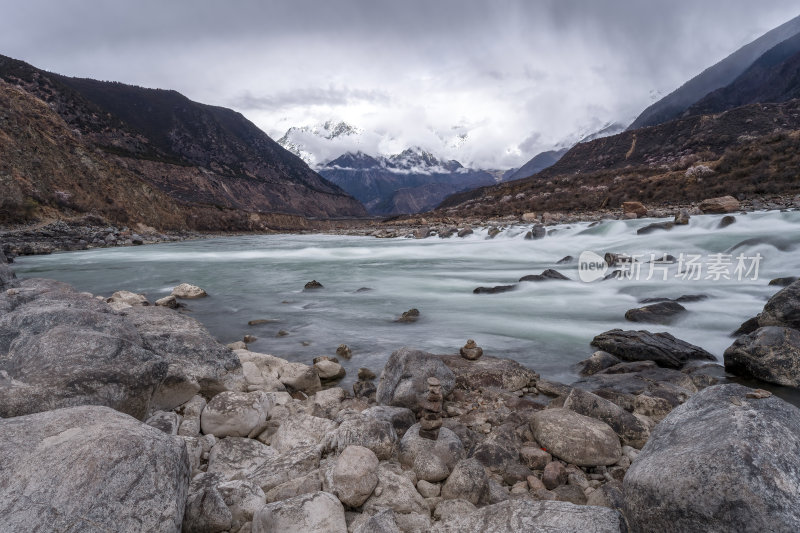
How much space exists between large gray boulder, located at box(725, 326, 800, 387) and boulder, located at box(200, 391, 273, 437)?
19.3 feet

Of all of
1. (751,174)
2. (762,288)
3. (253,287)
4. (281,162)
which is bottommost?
(253,287)

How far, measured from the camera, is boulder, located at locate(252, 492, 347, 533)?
227 centimetres

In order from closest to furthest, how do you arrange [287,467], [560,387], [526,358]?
[287,467] → [560,387] → [526,358]

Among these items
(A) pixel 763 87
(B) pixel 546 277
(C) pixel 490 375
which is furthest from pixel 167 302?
(A) pixel 763 87

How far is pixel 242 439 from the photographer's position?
3.51 metres

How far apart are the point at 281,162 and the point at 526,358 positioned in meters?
176

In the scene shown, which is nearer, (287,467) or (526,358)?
(287,467)

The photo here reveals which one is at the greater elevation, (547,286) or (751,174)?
(751,174)

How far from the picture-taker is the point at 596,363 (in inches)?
235

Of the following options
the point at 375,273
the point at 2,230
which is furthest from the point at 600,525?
the point at 2,230

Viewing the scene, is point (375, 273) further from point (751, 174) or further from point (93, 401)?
point (751, 174)

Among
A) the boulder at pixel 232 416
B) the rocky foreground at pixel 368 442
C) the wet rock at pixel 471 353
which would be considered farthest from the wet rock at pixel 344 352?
the boulder at pixel 232 416

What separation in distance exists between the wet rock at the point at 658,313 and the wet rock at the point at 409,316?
14.9 feet

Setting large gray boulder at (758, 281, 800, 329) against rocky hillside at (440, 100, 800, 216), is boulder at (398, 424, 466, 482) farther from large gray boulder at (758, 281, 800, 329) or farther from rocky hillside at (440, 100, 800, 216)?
rocky hillside at (440, 100, 800, 216)
